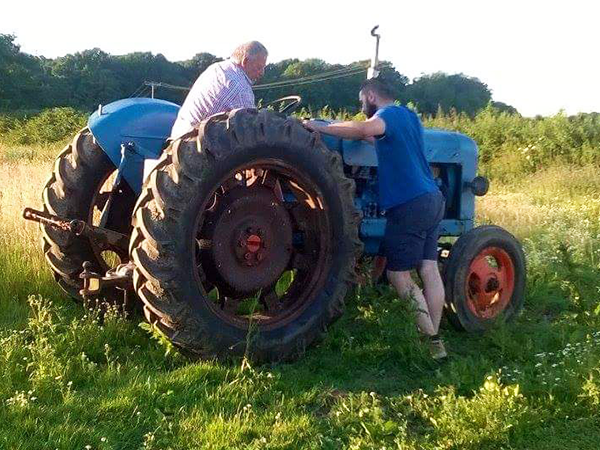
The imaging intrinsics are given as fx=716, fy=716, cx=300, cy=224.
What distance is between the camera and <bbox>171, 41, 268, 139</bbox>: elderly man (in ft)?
14.6

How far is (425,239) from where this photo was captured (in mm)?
4840

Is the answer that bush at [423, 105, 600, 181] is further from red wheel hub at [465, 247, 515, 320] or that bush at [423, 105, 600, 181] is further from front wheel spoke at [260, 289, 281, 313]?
front wheel spoke at [260, 289, 281, 313]

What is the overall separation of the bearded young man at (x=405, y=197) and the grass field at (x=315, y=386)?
20 centimetres

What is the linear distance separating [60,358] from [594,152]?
53.9 feet

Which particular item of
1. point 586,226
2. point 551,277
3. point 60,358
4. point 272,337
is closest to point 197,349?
point 272,337

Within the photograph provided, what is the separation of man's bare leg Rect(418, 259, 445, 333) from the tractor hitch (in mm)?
1995

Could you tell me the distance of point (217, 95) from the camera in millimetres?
4457

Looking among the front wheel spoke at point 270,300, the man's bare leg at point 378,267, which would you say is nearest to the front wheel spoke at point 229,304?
the front wheel spoke at point 270,300

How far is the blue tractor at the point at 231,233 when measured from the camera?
3.89 m

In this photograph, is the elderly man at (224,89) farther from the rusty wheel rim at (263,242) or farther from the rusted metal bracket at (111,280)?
the rusted metal bracket at (111,280)

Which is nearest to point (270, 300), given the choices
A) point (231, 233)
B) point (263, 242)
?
point (263, 242)

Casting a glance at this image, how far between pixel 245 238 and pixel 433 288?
4.50 feet

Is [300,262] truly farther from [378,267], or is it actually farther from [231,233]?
[378,267]

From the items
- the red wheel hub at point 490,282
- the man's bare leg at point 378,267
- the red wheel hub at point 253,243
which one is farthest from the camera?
the man's bare leg at point 378,267
